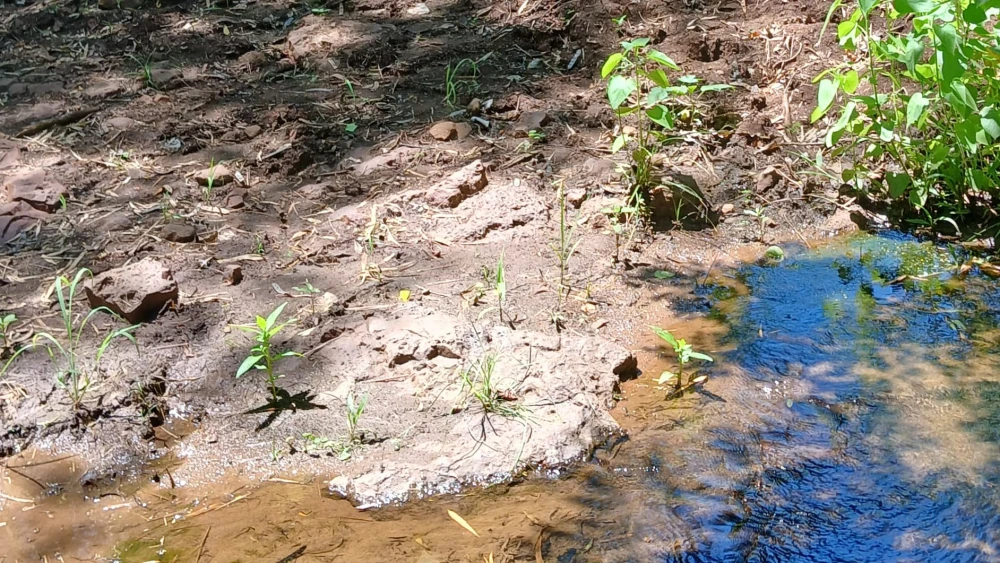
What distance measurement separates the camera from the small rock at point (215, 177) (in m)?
3.95

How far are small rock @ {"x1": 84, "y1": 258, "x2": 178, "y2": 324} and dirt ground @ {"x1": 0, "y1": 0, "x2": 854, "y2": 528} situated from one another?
0.02m

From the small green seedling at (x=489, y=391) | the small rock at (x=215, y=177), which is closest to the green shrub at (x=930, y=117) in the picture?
the small green seedling at (x=489, y=391)

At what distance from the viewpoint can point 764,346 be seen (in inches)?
120

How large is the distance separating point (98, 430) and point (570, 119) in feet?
8.54

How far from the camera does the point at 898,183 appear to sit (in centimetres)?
367

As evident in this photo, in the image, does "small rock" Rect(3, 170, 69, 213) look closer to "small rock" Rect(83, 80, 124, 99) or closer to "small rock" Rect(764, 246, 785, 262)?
"small rock" Rect(83, 80, 124, 99)

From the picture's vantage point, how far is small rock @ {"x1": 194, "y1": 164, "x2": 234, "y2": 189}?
156 inches

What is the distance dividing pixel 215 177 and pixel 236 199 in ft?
0.68

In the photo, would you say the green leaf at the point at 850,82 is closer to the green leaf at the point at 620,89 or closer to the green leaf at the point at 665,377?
the green leaf at the point at 620,89

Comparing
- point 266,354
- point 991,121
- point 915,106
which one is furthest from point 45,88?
point 991,121

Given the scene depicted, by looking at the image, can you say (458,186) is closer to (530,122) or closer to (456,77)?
(530,122)

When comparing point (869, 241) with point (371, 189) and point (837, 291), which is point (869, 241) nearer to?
point (837, 291)

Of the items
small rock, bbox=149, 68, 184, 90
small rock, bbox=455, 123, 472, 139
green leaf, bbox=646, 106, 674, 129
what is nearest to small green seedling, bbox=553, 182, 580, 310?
green leaf, bbox=646, 106, 674, 129

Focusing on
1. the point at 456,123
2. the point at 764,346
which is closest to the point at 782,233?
the point at 764,346
